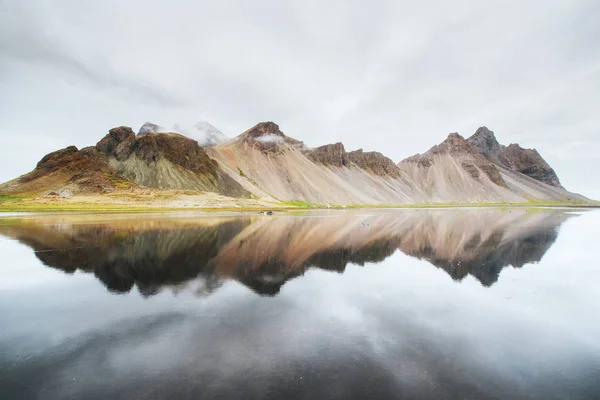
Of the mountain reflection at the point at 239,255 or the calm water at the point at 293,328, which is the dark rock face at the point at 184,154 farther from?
the calm water at the point at 293,328

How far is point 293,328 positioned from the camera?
1263 centimetres

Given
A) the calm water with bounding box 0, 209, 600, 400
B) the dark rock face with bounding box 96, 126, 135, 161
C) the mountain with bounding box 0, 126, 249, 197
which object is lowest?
the calm water with bounding box 0, 209, 600, 400

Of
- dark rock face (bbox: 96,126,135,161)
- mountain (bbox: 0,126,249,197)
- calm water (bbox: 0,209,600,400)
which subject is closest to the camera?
calm water (bbox: 0,209,600,400)

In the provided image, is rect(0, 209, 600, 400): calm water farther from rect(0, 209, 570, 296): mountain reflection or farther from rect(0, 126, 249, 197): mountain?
rect(0, 126, 249, 197): mountain

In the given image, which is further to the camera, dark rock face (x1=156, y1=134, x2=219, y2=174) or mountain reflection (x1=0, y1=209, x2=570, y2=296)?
dark rock face (x1=156, y1=134, x2=219, y2=174)

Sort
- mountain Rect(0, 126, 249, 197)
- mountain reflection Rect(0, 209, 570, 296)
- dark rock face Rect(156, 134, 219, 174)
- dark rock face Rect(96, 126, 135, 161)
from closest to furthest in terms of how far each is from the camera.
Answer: mountain reflection Rect(0, 209, 570, 296)
mountain Rect(0, 126, 249, 197)
dark rock face Rect(156, 134, 219, 174)
dark rock face Rect(96, 126, 135, 161)

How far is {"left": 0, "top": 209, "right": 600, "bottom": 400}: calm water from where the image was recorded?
348 inches

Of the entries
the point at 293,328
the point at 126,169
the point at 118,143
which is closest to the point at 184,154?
the point at 126,169

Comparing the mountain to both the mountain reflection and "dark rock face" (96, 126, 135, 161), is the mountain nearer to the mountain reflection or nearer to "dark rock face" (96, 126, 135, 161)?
"dark rock face" (96, 126, 135, 161)

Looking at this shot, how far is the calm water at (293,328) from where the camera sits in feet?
29.0

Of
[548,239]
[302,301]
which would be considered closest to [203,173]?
[548,239]

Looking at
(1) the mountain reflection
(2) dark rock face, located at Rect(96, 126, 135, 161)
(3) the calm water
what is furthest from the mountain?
(3) the calm water

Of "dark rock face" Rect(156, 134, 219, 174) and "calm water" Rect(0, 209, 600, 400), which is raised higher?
"dark rock face" Rect(156, 134, 219, 174)

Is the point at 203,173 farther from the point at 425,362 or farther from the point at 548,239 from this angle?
the point at 425,362
